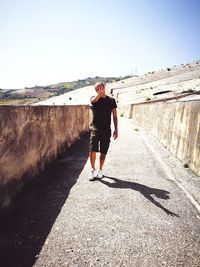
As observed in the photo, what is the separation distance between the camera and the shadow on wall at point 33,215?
2.71 metres

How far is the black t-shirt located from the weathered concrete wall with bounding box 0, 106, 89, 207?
1.32m

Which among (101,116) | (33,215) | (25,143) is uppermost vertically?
(101,116)

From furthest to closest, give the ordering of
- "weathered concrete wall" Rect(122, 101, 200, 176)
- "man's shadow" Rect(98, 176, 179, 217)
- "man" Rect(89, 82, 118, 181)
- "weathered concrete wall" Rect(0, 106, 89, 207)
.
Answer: "weathered concrete wall" Rect(122, 101, 200, 176) → "man" Rect(89, 82, 118, 181) → "man's shadow" Rect(98, 176, 179, 217) → "weathered concrete wall" Rect(0, 106, 89, 207)

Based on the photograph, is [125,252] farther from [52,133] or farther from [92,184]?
[52,133]

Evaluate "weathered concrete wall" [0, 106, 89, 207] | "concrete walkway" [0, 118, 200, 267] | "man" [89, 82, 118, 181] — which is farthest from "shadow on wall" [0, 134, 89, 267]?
"man" [89, 82, 118, 181]

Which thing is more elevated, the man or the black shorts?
the man

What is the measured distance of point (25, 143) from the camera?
472 cm

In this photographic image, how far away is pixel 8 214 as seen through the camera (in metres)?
3.58

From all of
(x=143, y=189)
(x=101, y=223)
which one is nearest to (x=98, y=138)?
(x=143, y=189)

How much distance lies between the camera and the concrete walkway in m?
2.67

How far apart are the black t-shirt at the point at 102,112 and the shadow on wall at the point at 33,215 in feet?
4.25

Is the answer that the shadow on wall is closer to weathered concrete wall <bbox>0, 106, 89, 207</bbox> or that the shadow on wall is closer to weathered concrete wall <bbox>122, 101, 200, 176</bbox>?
weathered concrete wall <bbox>0, 106, 89, 207</bbox>

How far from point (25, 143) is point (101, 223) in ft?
7.32

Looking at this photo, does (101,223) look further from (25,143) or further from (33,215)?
(25,143)
